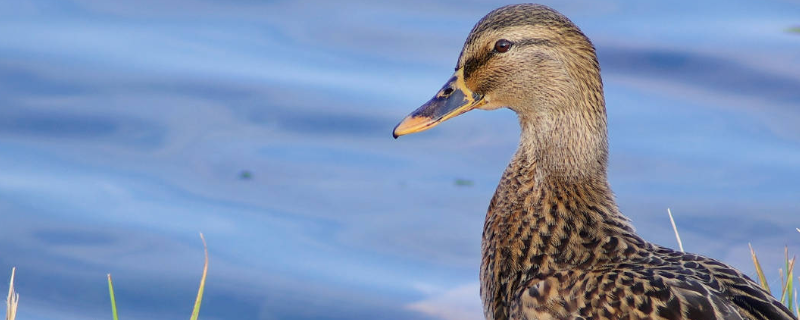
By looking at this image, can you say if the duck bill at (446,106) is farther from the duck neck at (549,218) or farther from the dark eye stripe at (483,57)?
the duck neck at (549,218)

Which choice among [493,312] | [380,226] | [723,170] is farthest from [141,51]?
[493,312]

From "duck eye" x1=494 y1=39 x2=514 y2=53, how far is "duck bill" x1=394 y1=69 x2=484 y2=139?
7.4 inches

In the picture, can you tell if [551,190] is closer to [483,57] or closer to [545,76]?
[545,76]

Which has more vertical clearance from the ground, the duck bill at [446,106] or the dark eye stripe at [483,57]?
the dark eye stripe at [483,57]

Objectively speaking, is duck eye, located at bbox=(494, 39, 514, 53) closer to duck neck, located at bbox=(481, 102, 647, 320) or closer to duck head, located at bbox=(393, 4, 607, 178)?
duck head, located at bbox=(393, 4, 607, 178)

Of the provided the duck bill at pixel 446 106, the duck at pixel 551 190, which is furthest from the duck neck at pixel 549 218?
the duck bill at pixel 446 106

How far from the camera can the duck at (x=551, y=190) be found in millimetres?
4105

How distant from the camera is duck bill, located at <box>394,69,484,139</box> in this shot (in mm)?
4875

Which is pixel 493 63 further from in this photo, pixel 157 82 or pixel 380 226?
pixel 157 82

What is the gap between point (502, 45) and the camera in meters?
4.76

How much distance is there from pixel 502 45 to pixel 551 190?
0.57 metres

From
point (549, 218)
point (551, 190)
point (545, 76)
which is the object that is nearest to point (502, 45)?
point (545, 76)

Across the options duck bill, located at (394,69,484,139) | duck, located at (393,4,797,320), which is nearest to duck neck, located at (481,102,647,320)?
duck, located at (393,4,797,320)

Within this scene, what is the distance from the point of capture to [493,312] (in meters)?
4.49
